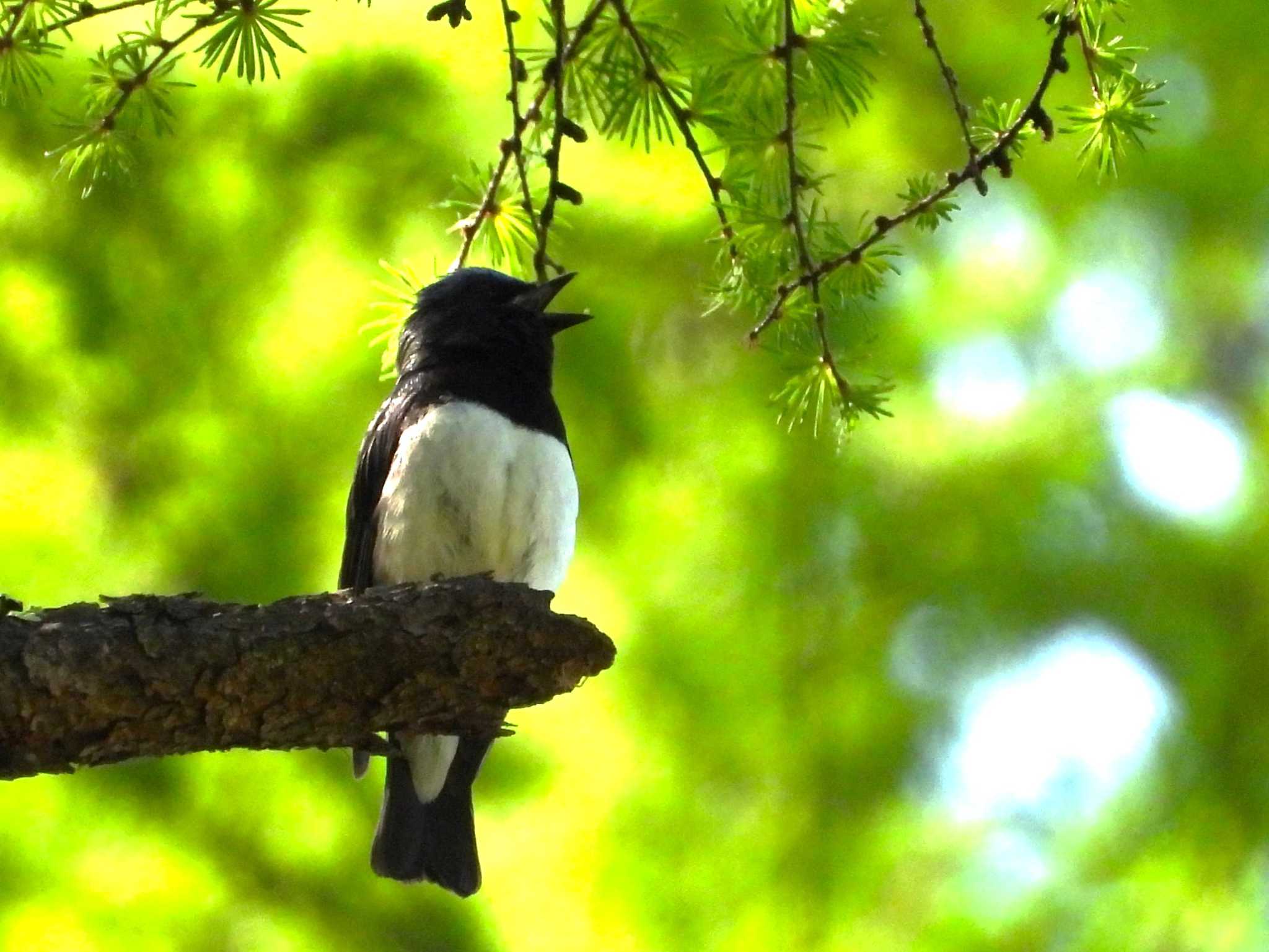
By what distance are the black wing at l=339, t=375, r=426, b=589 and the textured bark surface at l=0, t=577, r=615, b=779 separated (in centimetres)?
142

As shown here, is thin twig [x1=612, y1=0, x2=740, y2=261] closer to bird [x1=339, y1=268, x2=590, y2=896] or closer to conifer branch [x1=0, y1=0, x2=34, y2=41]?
bird [x1=339, y1=268, x2=590, y2=896]

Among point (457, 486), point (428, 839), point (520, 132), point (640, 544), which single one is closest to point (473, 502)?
point (457, 486)

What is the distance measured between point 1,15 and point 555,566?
1952 millimetres

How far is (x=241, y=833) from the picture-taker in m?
5.77

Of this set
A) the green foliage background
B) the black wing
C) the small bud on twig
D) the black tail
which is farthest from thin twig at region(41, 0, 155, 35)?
the green foliage background

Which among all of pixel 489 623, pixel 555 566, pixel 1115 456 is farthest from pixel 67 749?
pixel 1115 456

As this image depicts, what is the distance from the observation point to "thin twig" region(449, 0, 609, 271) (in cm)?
306

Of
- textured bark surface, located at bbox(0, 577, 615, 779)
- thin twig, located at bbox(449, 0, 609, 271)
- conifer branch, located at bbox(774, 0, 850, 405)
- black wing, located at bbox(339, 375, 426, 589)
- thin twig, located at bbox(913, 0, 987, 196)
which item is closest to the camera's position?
textured bark surface, located at bbox(0, 577, 615, 779)

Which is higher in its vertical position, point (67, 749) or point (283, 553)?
point (283, 553)

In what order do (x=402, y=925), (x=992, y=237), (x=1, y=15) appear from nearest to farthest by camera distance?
1. (x=1, y=15)
2. (x=402, y=925)
3. (x=992, y=237)

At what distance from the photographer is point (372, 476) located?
432cm

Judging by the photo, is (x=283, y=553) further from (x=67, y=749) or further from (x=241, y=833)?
(x=67, y=749)

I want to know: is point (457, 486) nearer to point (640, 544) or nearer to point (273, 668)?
point (273, 668)

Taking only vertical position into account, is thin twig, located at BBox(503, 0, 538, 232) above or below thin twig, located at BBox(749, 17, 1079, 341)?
above
